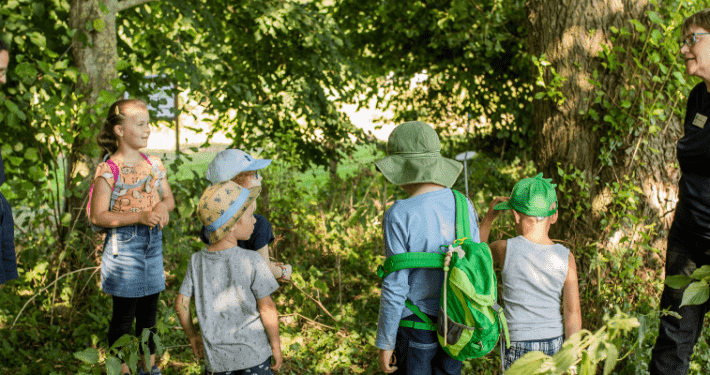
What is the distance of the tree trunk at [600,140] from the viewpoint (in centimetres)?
368

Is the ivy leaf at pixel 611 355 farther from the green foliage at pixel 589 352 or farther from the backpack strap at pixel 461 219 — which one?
the backpack strap at pixel 461 219

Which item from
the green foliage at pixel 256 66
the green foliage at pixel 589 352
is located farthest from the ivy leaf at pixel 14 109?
the green foliage at pixel 589 352

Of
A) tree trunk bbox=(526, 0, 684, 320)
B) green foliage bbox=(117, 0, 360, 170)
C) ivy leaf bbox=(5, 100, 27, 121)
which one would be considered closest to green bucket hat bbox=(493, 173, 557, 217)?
tree trunk bbox=(526, 0, 684, 320)

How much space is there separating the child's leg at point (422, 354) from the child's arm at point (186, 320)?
851 mm

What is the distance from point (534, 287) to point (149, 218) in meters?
1.92

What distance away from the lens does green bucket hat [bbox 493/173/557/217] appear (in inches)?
90.4

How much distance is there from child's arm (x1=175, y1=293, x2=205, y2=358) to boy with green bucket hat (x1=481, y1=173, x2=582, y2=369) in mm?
1353

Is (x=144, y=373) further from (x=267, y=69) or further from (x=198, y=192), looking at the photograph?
(x=267, y=69)

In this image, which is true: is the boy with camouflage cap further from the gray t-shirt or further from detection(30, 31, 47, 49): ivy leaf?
detection(30, 31, 47, 49): ivy leaf

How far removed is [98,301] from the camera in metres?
4.24

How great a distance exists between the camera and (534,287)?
2289 millimetres

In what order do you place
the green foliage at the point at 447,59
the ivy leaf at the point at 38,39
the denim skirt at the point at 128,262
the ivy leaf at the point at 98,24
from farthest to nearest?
1. the green foliage at the point at 447,59
2. the ivy leaf at the point at 98,24
3. the ivy leaf at the point at 38,39
4. the denim skirt at the point at 128,262

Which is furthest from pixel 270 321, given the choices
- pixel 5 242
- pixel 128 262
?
pixel 5 242

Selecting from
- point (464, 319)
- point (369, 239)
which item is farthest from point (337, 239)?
point (464, 319)
